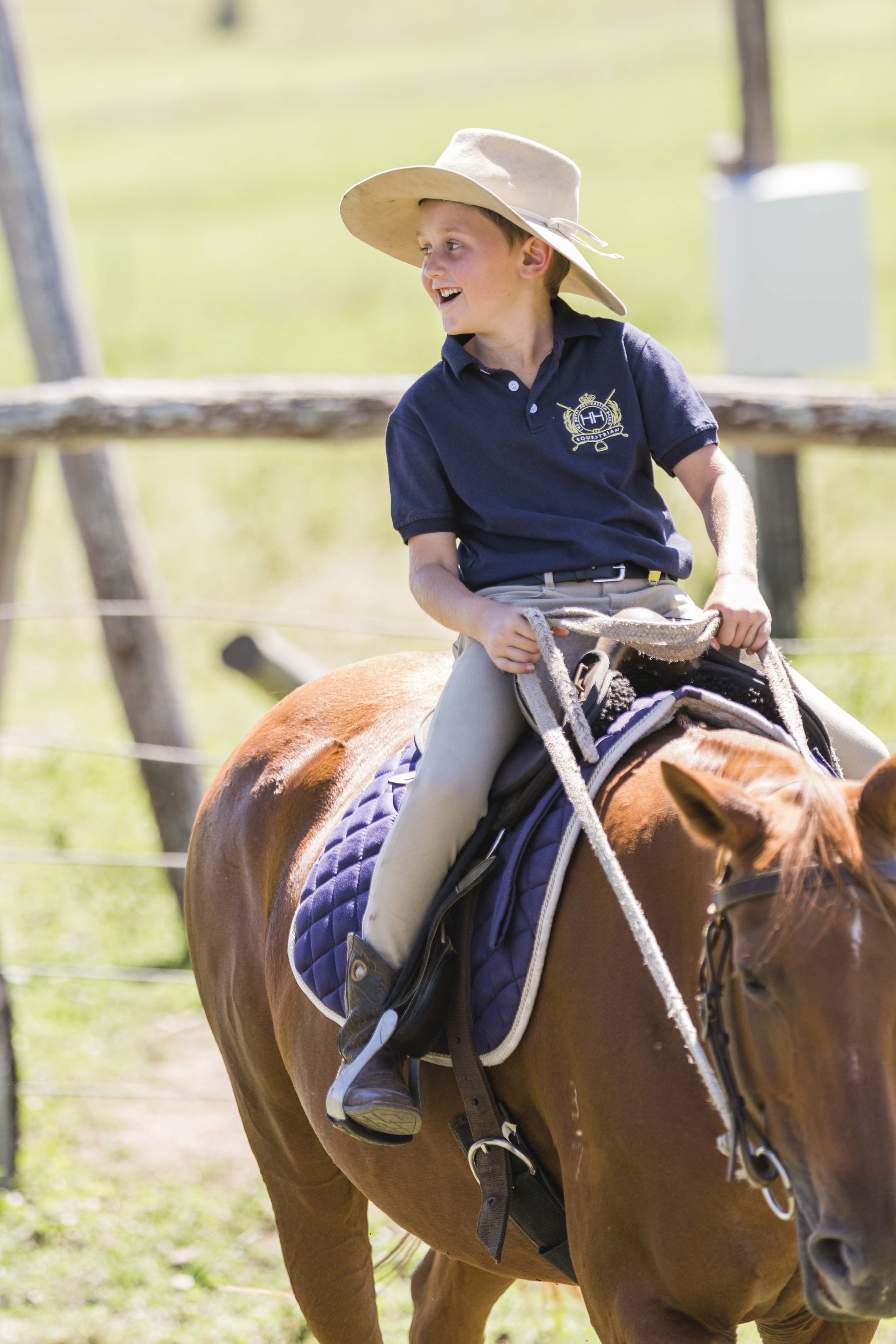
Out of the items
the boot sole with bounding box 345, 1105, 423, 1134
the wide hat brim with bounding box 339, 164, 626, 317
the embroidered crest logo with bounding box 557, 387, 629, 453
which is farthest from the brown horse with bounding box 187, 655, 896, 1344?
the wide hat brim with bounding box 339, 164, 626, 317

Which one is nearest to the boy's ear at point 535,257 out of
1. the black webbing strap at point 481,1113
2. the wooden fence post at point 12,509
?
the black webbing strap at point 481,1113

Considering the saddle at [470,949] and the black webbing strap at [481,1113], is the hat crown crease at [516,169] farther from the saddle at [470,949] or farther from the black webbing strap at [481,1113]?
the black webbing strap at [481,1113]

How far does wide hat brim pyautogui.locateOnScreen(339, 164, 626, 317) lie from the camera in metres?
2.34

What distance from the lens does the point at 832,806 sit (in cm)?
162

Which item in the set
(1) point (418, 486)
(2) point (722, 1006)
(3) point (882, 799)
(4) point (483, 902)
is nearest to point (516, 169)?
(1) point (418, 486)

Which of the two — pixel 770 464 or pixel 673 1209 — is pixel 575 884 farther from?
pixel 770 464

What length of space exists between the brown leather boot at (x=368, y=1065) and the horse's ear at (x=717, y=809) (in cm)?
77

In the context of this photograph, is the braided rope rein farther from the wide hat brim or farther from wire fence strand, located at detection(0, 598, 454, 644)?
wire fence strand, located at detection(0, 598, 454, 644)

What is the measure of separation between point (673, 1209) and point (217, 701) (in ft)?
21.9

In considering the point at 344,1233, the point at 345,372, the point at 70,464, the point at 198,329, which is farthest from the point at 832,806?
the point at 198,329

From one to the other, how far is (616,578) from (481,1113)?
0.87 m

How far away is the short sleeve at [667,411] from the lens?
2395mm

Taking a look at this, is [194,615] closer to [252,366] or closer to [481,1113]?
[481,1113]

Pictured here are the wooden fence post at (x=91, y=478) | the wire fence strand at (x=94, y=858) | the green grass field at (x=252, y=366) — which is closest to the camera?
the green grass field at (x=252, y=366)
